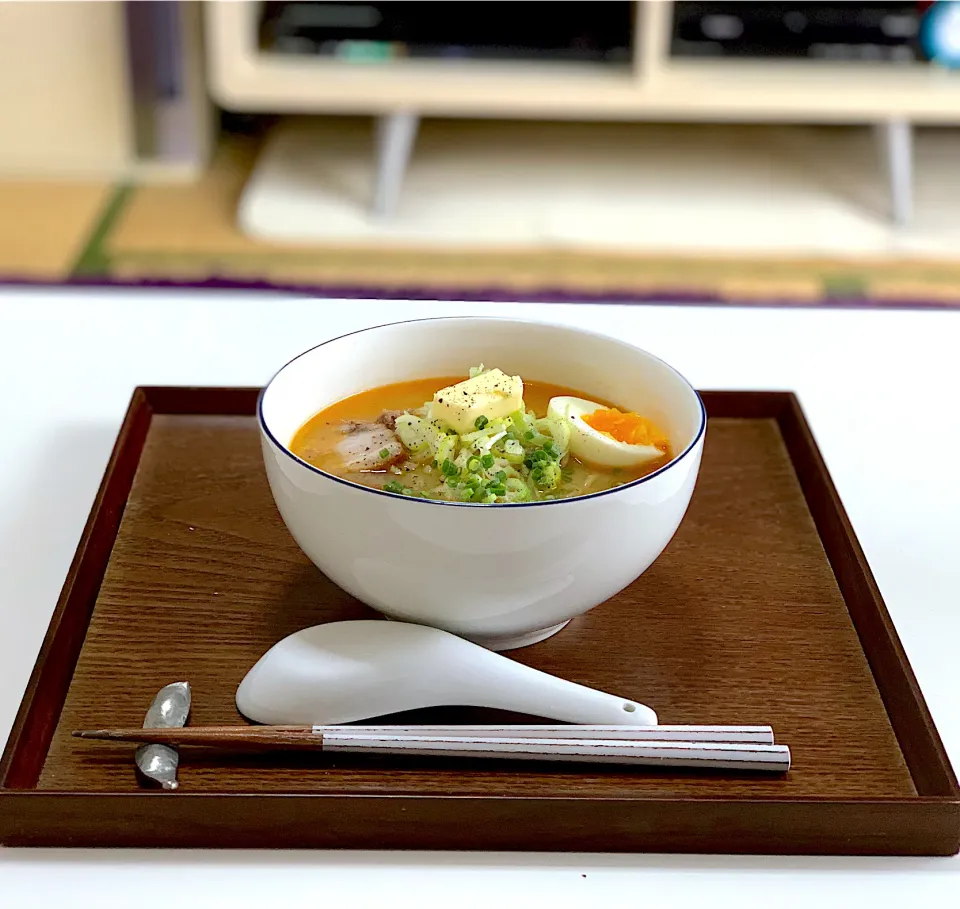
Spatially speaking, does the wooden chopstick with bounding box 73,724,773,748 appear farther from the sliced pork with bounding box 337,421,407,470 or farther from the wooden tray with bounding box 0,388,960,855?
the sliced pork with bounding box 337,421,407,470

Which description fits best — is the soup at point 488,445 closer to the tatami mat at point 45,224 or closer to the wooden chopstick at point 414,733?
the wooden chopstick at point 414,733

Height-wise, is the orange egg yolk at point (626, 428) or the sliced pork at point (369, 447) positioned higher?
the orange egg yolk at point (626, 428)

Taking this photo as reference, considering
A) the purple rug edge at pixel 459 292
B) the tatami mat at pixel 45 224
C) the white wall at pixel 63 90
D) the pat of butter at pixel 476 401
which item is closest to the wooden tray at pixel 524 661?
the pat of butter at pixel 476 401

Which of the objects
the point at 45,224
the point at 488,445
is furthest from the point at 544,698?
the point at 45,224

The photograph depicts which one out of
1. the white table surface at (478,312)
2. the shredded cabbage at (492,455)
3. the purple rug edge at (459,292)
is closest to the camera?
the white table surface at (478,312)

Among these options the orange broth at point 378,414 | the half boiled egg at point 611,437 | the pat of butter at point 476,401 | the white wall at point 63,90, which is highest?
the pat of butter at point 476,401

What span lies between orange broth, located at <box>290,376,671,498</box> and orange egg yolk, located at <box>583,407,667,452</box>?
16 mm

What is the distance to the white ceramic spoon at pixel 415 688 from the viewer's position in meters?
0.65

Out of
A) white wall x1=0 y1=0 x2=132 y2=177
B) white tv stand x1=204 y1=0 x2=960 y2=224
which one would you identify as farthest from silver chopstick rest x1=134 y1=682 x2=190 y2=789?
white wall x1=0 y1=0 x2=132 y2=177

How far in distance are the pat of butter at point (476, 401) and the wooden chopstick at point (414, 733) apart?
0.62 feet

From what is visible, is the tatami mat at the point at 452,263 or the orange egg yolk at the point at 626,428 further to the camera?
the tatami mat at the point at 452,263

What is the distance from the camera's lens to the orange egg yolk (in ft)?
2.52

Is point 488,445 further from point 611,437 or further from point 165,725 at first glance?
point 165,725

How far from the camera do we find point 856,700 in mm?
697
